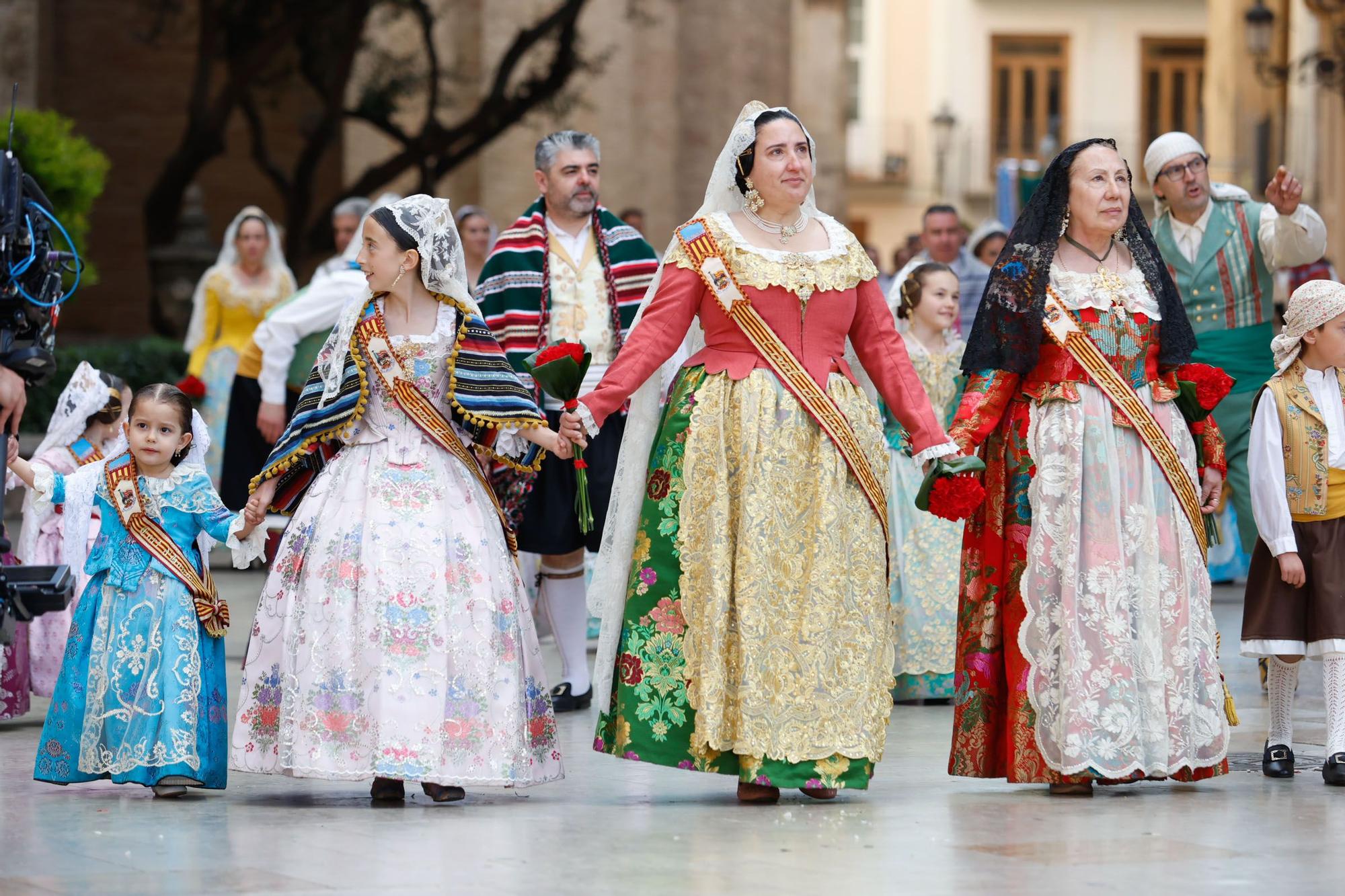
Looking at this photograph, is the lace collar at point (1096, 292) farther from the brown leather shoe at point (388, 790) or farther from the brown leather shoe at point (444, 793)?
the brown leather shoe at point (388, 790)

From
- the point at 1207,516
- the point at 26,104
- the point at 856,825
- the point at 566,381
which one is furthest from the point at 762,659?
the point at 26,104

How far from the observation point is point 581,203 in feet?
30.0

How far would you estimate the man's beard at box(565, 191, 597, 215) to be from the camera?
30.0 feet

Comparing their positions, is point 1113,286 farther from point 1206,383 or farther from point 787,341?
point 787,341

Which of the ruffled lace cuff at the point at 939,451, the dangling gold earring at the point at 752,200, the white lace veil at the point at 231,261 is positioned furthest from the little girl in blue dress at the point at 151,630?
the white lace veil at the point at 231,261

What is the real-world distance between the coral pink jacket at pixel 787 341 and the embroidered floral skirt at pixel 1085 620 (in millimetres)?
380

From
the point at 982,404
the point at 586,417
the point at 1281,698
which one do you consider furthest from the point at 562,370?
the point at 1281,698

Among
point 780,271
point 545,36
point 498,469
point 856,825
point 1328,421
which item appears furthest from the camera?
point 545,36

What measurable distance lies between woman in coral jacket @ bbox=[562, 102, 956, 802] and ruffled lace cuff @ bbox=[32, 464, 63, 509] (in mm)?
2022

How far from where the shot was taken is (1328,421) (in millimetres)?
7656

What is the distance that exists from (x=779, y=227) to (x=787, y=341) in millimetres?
392

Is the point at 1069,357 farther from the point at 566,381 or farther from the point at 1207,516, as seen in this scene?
the point at 566,381

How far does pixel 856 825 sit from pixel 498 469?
301 centimetres

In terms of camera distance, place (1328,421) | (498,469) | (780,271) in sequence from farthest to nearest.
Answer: (498,469) < (1328,421) < (780,271)
